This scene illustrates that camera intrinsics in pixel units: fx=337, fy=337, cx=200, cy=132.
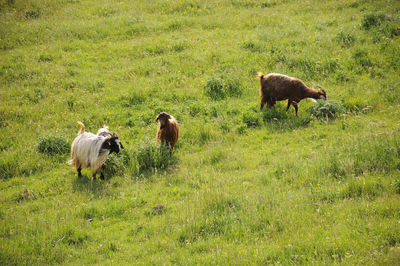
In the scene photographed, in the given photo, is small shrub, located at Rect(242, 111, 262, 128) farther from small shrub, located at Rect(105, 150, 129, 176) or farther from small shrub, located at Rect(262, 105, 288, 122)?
small shrub, located at Rect(105, 150, 129, 176)

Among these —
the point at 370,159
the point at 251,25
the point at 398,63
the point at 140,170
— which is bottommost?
the point at 140,170

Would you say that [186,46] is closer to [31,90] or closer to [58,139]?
[31,90]

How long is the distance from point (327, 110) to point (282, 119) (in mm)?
1592

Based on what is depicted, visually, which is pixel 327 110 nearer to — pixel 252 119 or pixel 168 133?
pixel 252 119

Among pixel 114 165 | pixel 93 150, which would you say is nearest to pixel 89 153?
pixel 93 150

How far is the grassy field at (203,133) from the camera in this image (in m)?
6.27

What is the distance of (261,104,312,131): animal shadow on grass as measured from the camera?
39.2 feet

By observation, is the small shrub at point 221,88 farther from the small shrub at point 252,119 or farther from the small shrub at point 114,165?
the small shrub at point 114,165

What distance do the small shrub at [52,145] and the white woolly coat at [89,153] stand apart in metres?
1.59

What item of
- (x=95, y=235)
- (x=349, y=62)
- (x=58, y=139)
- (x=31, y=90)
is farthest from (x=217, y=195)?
(x=31, y=90)

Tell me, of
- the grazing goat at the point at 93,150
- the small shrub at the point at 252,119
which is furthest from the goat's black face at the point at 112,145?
the small shrub at the point at 252,119

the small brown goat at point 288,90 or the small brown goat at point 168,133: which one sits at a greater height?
the small brown goat at point 288,90

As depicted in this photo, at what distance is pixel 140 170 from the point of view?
404 inches

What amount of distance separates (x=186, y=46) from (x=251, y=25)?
4693mm
